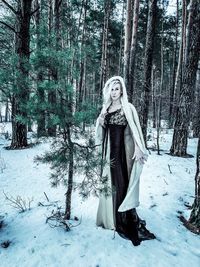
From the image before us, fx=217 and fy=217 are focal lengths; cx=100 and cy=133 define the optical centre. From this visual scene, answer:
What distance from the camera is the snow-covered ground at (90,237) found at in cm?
258

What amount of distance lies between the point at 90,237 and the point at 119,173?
37.9 inches

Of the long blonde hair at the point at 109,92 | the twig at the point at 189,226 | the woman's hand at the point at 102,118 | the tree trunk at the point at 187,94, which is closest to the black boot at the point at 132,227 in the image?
the twig at the point at 189,226

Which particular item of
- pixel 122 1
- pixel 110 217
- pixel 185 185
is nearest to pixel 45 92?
pixel 110 217

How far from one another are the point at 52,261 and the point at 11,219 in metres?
1.26

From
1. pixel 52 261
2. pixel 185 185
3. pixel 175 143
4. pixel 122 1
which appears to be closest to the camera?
pixel 52 261

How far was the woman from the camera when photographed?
9.99 ft

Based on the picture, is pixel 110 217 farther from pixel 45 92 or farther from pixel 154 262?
pixel 45 92

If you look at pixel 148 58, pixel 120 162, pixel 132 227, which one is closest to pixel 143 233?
pixel 132 227

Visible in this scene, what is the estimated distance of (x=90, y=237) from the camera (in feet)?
9.81

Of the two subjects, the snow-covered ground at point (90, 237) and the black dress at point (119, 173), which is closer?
the snow-covered ground at point (90, 237)

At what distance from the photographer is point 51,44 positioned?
2.61 metres

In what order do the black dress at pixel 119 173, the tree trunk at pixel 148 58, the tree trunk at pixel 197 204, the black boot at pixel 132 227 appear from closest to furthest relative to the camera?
the black boot at pixel 132 227 → the black dress at pixel 119 173 → the tree trunk at pixel 197 204 → the tree trunk at pixel 148 58

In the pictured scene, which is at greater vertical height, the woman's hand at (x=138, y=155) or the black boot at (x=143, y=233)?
the woman's hand at (x=138, y=155)

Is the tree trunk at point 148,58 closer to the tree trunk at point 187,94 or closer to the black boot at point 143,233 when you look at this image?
the tree trunk at point 187,94
